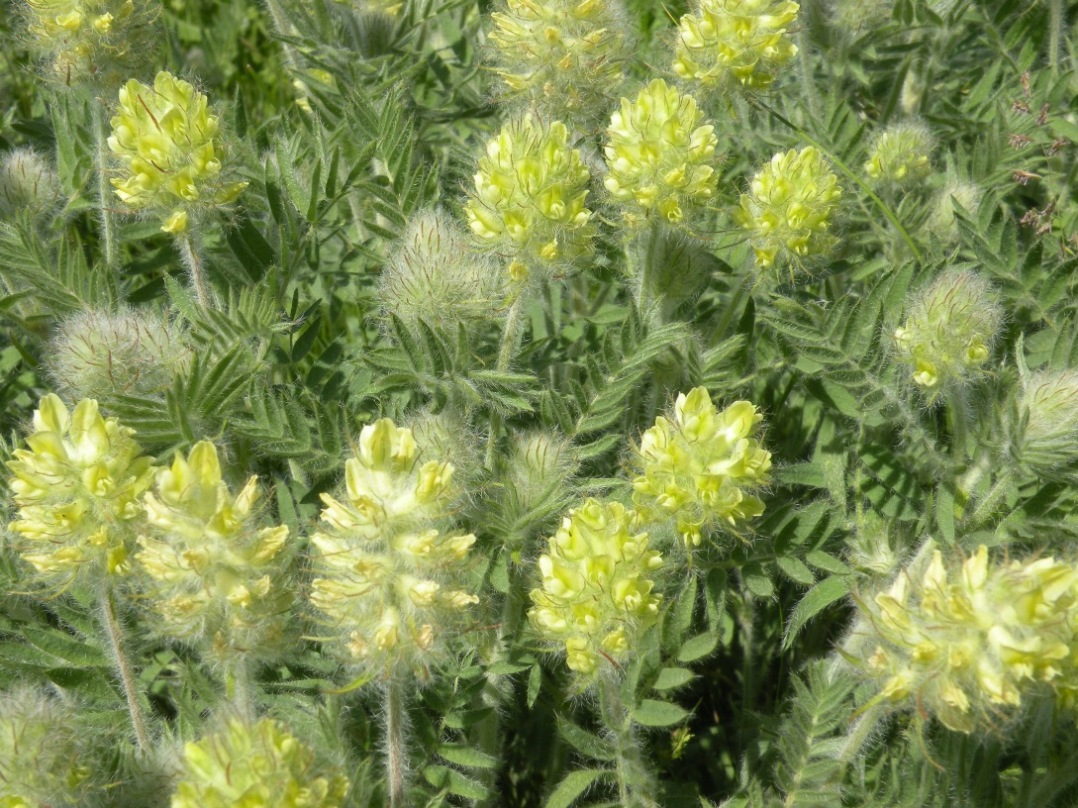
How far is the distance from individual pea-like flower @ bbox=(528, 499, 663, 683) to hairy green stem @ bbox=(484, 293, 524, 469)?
606 mm

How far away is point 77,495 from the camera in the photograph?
2566 mm

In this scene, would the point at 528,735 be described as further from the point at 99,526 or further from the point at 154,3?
the point at 154,3

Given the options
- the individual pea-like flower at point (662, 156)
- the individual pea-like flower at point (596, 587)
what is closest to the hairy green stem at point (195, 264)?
the individual pea-like flower at point (662, 156)

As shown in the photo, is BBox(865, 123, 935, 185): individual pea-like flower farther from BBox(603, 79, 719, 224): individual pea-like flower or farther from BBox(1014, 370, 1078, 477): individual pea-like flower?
BBox(1014, 370, 1078, 477): individual pea-like flower

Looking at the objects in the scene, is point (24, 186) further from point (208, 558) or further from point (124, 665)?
point (208, 558)

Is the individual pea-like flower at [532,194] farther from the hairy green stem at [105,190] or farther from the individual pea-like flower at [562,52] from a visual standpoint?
the hairy green stem at [105,190]

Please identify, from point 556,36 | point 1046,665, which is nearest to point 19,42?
point 556,36

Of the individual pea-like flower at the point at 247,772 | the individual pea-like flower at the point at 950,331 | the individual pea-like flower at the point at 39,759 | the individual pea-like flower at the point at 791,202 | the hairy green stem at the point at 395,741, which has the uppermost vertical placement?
the individual pea-like flower at the point at 791,202

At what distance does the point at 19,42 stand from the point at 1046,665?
3.67 meters

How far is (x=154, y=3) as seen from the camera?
12.3 ft

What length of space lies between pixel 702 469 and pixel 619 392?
0.46 metres

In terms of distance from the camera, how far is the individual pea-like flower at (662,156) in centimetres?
313

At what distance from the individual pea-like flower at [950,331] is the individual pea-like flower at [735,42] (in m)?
0.95

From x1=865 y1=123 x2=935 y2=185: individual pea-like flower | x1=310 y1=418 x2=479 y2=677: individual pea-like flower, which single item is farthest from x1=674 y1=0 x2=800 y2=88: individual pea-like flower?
x1=310 y1=418 x2=479 y2=677: individual pea-like flower
